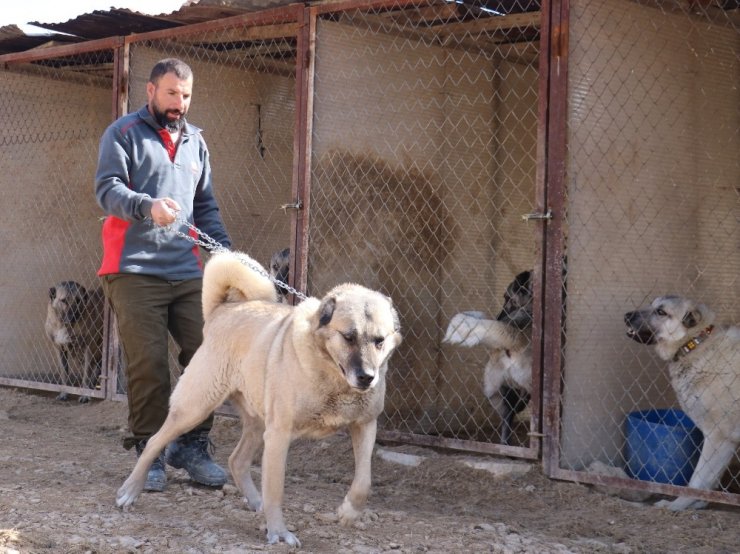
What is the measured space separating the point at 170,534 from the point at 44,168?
18.1ft

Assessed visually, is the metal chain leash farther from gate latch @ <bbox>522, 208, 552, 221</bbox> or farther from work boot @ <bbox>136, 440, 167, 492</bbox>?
gate latch @ <bbox>522, 208, 552, 221</bbox>

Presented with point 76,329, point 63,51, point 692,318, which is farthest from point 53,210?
point 692,318

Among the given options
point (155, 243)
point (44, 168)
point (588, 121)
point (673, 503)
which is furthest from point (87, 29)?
point (673, 503)

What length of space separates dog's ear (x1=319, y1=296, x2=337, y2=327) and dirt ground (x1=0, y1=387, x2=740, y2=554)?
916 millimetres

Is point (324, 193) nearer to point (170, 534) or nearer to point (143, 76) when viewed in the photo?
point (143, 76)

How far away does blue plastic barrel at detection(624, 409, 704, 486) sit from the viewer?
518cm

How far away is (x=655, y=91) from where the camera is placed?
220 inches

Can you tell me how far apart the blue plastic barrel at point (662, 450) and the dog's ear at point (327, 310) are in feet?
7.58

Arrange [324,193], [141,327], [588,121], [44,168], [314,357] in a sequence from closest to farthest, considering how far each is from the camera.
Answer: [314,357] → [141,327] → [588,121] → [324,193] → [44,168]

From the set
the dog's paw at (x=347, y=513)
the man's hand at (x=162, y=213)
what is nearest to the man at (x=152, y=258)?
the man's hand at (x=162, y=213)

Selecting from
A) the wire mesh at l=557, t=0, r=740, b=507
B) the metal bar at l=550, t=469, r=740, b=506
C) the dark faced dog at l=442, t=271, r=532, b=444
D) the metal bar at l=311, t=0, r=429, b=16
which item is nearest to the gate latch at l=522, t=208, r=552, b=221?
the wire mesh at l=557, t=0, r=740, b=507

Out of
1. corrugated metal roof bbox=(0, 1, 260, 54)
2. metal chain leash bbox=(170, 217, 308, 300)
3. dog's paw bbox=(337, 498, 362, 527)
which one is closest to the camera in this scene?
dog's paw bbox=(337, 498, 362, 527)

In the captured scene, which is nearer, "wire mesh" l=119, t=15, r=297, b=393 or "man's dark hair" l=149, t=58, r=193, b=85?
"man's dark hair" l=149, t=58, r=193, b=85

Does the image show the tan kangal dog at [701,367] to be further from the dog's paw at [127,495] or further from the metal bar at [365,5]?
the dog's paw at [127,495]
